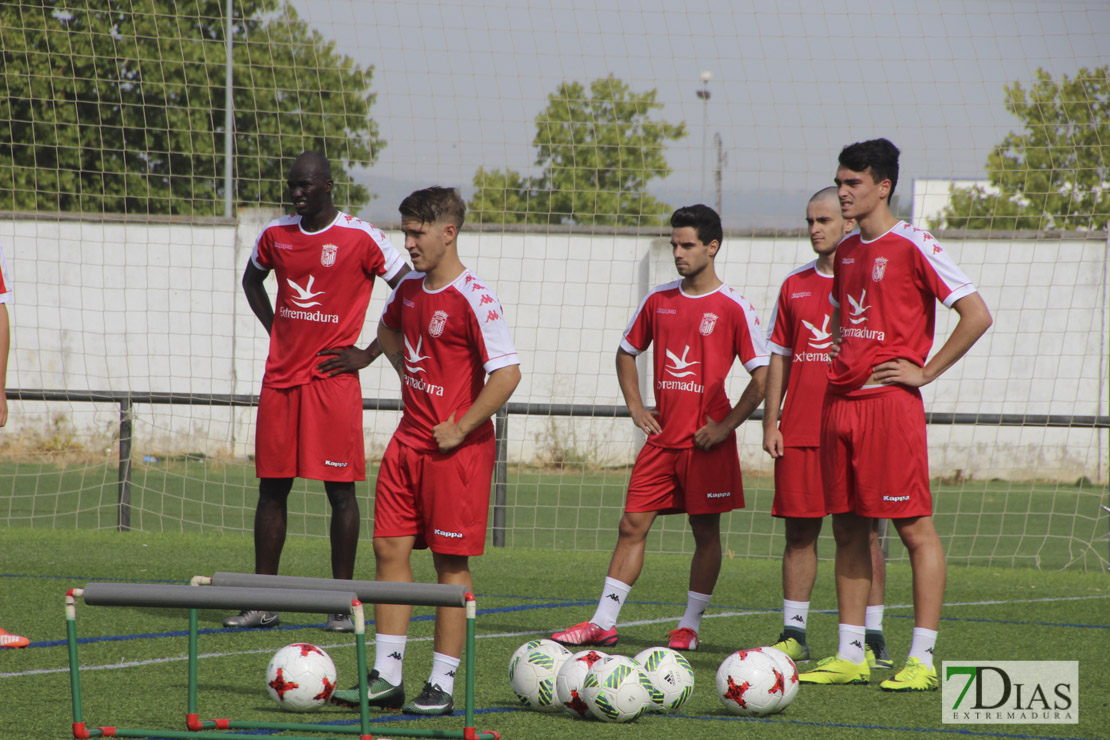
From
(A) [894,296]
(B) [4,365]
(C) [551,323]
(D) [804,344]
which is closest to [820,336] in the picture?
(D) [804,344]

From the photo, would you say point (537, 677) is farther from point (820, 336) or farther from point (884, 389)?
point (820, 336)

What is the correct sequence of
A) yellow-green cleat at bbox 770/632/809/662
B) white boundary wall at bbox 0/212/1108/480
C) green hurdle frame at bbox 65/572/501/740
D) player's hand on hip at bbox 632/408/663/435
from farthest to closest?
white boundary wall at bbox 0/212/1108/480
player's hand on hip at bbox 632/408/663/435
yellow-green cleat at bbox 770/632/809/662
green hurdle frame at bbox 65/572/501/740

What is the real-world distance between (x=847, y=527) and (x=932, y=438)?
47.8 feet

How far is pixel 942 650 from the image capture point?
5.70 m

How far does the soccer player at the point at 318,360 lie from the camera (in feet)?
19.4

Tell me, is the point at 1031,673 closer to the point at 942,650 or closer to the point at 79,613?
the point at 942,650

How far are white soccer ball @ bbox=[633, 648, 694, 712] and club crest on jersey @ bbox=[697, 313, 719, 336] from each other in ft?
6.16

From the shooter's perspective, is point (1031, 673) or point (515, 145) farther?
point (515, 145)

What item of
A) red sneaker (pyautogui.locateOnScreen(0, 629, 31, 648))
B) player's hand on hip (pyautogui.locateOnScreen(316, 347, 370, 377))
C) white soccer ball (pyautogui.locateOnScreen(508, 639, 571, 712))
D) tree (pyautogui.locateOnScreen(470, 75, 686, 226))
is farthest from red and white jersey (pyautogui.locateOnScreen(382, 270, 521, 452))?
tree (pyautogui.locateOnScreen(470, 75, 686, 226))

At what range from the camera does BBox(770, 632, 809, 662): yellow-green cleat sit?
5375 mm

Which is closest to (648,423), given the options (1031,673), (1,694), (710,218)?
(710,218)

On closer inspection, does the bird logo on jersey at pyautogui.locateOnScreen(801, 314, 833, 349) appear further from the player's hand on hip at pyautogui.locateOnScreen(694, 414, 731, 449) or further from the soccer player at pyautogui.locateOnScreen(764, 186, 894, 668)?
the player's hand on hip at pyautogui.locateOnScreen(694, 414, 731, 449)

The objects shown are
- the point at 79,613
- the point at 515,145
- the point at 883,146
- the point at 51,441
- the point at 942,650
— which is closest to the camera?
the point at 883,146

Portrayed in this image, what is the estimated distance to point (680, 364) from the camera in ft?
19.0
